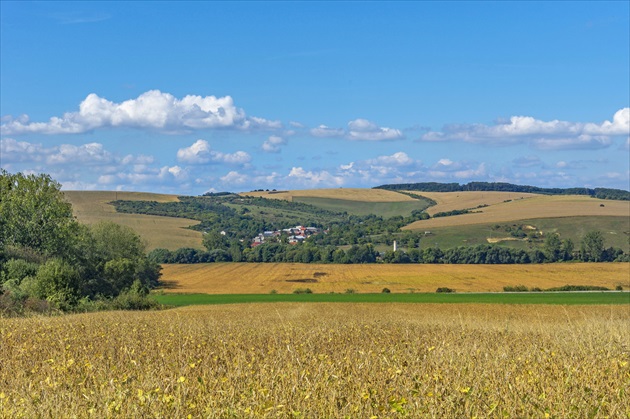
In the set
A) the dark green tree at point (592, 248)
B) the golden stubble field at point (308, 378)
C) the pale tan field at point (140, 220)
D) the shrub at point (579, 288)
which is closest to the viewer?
the golden stubble field at point (308, 378)

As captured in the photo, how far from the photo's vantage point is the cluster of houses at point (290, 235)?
153 meters

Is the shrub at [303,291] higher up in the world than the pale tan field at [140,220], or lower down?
lower down

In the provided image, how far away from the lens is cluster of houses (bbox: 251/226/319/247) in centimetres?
15325

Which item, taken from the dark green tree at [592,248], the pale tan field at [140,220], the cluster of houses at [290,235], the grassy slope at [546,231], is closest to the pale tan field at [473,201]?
the cluster of houses at [290,235]

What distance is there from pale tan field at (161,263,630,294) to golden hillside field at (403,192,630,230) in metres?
34.1

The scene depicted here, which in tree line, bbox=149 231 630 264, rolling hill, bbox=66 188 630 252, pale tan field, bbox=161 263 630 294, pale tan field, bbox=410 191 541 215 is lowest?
pale tan field, bbox=161 263 630 294

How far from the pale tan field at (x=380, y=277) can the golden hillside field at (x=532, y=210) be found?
34.1 meters

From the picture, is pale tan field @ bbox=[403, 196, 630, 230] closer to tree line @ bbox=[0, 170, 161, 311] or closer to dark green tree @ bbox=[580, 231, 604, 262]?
dark green tree @ bbox=[580, 231, 604, 262]

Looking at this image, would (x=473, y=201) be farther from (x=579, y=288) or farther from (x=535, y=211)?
(x=579, y=288)

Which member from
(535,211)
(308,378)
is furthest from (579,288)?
(308,378)

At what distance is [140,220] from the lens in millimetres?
156125

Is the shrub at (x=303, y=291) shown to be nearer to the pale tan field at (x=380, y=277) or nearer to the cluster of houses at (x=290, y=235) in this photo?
the pale tan field at (x=380, y=277)

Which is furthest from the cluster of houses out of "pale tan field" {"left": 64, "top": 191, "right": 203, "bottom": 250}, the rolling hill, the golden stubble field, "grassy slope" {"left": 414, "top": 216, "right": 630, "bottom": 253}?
the golden stubble field

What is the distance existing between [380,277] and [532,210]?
6415 centimetres
